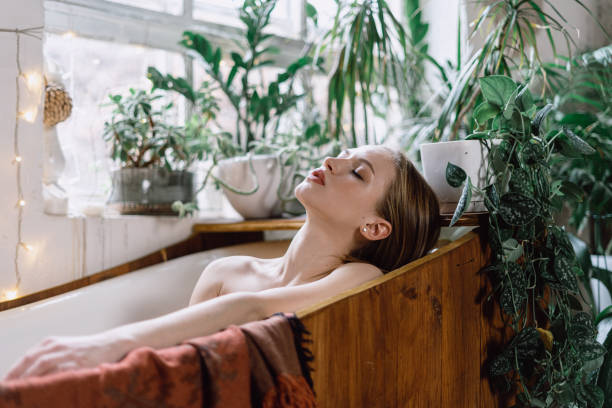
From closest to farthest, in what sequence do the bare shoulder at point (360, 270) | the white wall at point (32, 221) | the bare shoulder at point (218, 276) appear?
the bare shoulder at point (360, 270), the bare shoulder at point (218, 276), the white wall at point (32, 221)

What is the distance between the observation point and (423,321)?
3.40 ft

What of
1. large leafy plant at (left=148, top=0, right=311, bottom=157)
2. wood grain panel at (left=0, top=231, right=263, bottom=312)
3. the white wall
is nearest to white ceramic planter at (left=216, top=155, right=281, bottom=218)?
large leafy plant at (left=148, top=0, right=311, bottom=157)

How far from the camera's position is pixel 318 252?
1.22m

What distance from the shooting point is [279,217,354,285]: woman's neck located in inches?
48.0

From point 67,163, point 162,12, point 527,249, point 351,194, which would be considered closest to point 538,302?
point 527,249

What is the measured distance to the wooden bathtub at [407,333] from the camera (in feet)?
2.85

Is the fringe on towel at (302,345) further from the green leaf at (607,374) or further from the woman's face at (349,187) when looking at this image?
the green leaf at (607,374)

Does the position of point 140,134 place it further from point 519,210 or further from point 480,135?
point 519,210

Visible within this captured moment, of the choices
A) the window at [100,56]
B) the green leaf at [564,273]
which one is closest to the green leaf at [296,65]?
the window at [100,56]

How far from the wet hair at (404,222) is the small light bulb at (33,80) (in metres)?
1.08

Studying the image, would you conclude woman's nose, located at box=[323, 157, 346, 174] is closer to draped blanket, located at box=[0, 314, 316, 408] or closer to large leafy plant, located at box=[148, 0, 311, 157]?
draped blanket, located at box=[0, 314, 316, 408]

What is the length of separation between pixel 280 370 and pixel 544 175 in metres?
0.80

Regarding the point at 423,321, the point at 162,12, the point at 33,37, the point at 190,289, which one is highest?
the point at 162,12

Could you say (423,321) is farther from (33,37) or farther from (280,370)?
(33,37)
